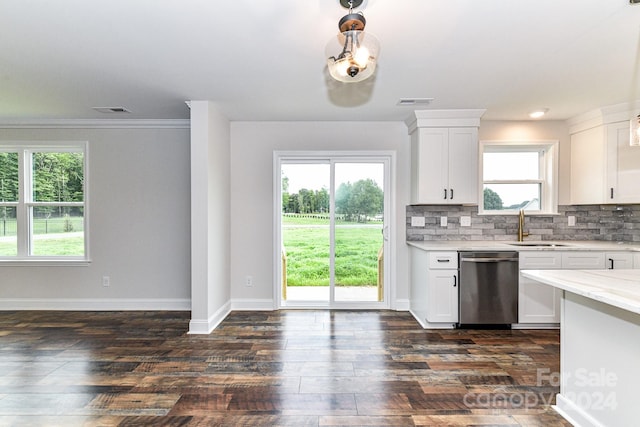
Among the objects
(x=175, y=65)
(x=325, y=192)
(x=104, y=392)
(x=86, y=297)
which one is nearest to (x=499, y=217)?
(x=325, y=192)

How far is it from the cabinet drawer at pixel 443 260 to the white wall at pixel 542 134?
5.49ft

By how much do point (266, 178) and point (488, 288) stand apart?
295 centimetres

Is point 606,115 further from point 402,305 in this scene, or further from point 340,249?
point 340,249

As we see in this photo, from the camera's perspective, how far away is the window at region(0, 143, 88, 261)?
4.30m

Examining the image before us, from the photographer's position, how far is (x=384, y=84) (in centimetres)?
300

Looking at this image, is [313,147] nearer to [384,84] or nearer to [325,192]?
[325,192]

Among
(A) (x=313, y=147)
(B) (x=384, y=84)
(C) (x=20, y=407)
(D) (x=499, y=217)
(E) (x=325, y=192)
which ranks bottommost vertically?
(C) (x=20, y=407)

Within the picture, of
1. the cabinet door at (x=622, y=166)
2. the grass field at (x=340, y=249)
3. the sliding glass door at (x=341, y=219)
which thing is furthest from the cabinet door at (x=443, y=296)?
the cabinet door at (x=622, y=166)

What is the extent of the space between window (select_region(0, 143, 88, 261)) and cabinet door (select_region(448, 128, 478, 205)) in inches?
185

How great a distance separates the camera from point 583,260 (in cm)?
353

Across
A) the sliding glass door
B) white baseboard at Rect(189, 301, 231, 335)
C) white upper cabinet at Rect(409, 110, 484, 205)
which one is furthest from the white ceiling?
white baseboard at Rect(189, 301, 231, 335)

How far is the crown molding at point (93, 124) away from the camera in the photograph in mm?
4219

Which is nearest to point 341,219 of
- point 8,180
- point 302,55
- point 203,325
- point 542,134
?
point 203,325

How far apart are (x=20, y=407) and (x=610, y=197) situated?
18.7 ft
